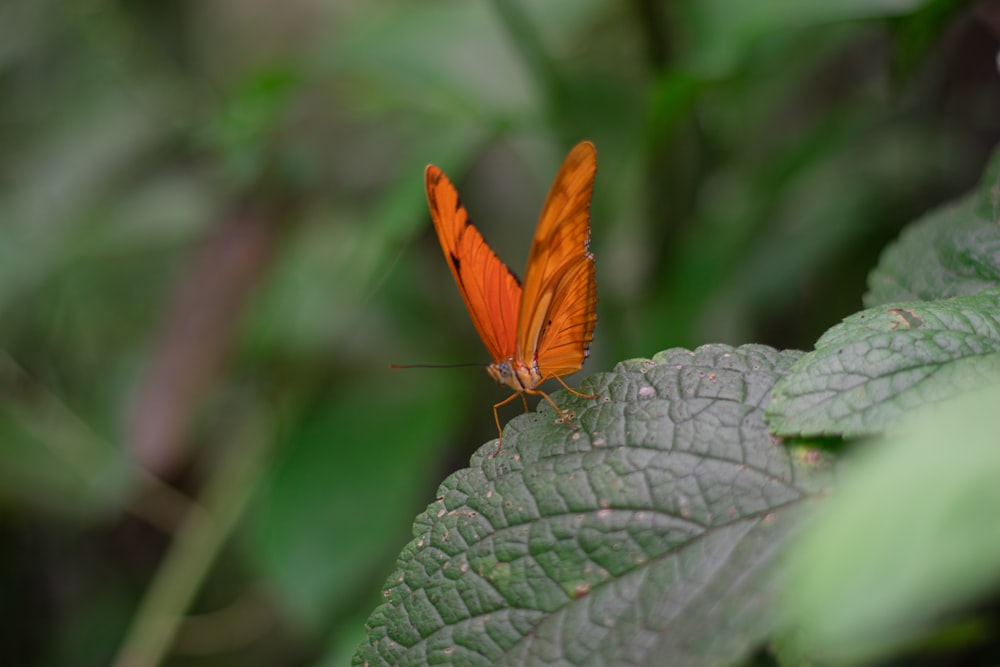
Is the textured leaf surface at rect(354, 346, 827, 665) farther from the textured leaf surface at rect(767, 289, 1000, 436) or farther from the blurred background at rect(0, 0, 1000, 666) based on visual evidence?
the blurred background at rect(0, 0, 1000, 666)

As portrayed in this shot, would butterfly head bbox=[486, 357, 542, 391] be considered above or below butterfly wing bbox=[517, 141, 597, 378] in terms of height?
below

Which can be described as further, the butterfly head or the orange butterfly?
the butterfly head

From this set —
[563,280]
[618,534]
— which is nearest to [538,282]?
[563,280]

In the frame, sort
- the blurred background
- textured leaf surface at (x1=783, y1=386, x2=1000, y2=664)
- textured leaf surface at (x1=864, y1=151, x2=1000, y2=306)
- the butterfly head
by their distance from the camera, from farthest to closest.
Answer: the blurred background, the butterfly head, textured leaf surface at (x1=864, y1=151, x2=1000, y2=306), textured leaf surface at (x1=783, y1=386, x2=1000, y2=664)

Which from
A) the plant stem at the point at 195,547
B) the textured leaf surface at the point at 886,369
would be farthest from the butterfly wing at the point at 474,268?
the plant stem at the point at 195,547

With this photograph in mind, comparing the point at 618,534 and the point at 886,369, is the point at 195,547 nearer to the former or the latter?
the point at 618,534

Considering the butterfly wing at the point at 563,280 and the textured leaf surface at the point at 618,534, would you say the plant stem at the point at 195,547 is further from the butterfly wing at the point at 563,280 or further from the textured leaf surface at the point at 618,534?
the textured leaf surface at the point at 618,534

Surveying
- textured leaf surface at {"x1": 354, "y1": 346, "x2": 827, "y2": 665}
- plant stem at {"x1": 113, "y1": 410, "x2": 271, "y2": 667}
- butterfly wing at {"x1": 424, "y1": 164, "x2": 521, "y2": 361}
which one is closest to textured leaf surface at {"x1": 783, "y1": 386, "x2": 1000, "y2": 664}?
textured leaf surface at {"x1": 354, "y1": 346, "x2": 827, "y2": 665}
